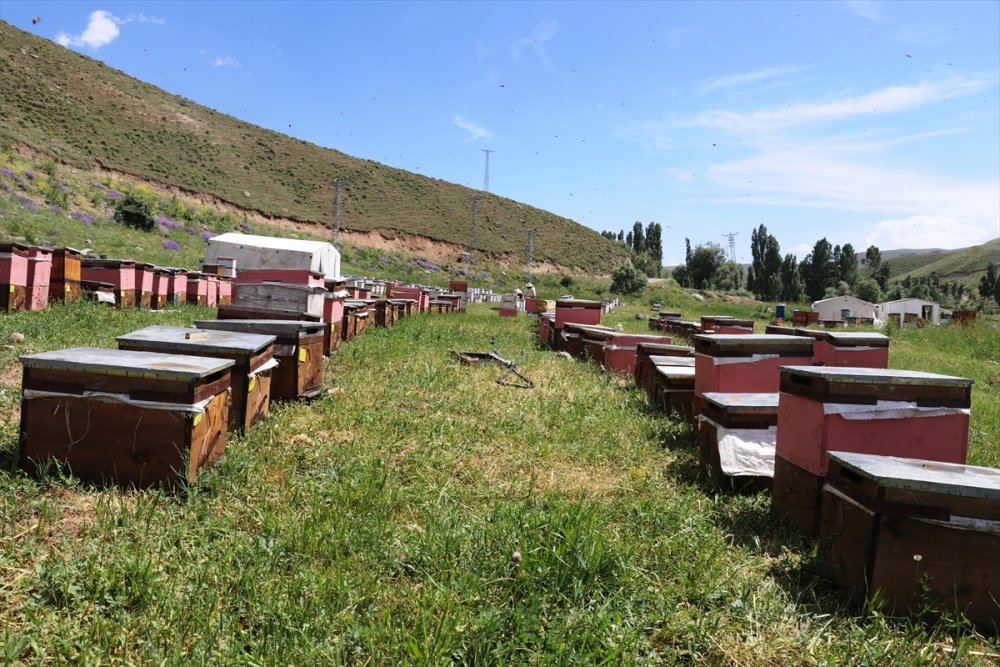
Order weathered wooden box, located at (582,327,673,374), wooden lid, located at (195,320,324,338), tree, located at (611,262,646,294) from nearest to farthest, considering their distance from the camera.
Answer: wooden lid, located at (195,320,324,338), weathered wooden box, located at (582,327,673,374), tree, located at (611,262,646,294)

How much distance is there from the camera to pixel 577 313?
1206cm

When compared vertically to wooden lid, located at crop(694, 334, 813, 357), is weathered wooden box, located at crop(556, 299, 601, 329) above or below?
above

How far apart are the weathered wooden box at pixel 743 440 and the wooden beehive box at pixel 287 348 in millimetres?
3718

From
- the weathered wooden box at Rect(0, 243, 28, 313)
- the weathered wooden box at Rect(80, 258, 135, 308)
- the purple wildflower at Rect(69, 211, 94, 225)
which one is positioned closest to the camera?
the weathered wooden box at Rect(0, 243, 28, 313)

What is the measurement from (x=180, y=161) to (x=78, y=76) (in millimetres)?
13356

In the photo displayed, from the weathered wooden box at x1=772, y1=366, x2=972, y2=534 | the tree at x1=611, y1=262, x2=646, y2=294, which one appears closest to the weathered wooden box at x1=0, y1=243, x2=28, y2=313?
the weathered wooden box at x1=772, y1=366, x2=972, y2=534

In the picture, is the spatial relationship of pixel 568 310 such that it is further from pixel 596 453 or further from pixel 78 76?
pixel 78 76

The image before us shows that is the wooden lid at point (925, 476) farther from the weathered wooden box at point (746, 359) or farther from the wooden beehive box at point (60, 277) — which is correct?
the wooden beehive box at point (60, 277)

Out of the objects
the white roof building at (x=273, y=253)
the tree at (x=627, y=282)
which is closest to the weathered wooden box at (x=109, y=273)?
the white roof building at (x=273, y=253)

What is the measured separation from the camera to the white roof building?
13719mm

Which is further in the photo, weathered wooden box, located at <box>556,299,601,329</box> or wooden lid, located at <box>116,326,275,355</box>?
weathered wooden box, located at <box>556,299,601,329</box>

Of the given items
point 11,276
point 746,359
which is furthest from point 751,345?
point 11,276

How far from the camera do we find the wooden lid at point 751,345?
17.1 ft

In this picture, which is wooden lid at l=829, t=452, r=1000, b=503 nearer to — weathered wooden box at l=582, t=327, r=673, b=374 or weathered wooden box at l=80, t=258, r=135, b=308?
weathered wooden box at l=582, t=327, r=673, b=374
